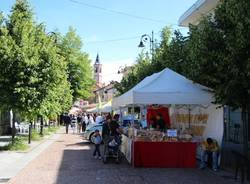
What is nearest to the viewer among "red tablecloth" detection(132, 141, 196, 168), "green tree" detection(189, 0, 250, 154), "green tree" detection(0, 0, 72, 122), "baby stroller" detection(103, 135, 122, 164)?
"green tree" detection(189, 0, 250, 154)

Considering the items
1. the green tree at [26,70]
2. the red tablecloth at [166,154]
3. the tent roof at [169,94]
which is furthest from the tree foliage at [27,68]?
the red tablecloth at [166,154]

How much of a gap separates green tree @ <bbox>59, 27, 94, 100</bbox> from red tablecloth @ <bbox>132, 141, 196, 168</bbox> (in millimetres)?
47156

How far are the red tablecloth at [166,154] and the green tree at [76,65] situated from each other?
47.2m

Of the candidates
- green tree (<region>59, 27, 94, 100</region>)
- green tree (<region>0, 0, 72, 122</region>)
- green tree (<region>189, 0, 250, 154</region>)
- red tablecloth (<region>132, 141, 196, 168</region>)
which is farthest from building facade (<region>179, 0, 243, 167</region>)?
green tree (<region>59, 27, 94, 100</region>)

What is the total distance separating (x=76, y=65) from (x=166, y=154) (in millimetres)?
48341

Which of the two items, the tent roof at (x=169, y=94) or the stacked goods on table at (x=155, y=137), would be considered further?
the stacked goods on table at (x=155, y=137)

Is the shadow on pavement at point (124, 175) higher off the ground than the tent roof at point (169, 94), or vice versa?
the tent roof at point (169, 94)

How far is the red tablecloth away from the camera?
58.9 ft

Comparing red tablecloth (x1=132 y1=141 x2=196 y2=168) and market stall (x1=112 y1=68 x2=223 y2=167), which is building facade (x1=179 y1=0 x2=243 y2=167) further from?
red tablecloth (x1=132 y1=141 x2=196 y2=168)

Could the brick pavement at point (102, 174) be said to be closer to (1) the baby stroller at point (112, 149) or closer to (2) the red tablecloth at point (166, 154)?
(1) the baby stroller at point (112, 149)

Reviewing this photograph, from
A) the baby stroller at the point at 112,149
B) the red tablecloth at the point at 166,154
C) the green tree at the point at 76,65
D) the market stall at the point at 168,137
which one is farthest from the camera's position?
the green tree at the point at 76,65

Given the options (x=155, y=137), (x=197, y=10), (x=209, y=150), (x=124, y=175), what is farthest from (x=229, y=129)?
(x=124, y=175)

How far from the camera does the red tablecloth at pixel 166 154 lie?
1794cm

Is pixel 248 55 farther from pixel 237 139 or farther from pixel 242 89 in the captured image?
pixel 237 139
